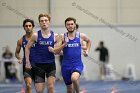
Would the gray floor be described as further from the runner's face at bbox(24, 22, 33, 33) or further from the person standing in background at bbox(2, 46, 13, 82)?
the runner's face at bbox(24, 22, 33, 33)

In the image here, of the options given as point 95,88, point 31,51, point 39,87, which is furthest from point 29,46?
point 95,88

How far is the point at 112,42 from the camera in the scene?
28906 mm

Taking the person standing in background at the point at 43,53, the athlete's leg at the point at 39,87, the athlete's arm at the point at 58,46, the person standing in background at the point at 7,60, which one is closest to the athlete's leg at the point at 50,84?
the person standing in background at the point at 43,53

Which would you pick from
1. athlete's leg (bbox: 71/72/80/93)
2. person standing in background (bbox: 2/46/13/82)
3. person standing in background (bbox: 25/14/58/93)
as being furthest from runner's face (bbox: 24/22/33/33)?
person standing in background (bbox: 2/46/13/82)

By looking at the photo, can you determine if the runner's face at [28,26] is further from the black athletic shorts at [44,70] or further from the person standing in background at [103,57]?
the person standing in background at [103,57]

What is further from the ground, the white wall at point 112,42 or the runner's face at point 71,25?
the runner's face at point 71,25

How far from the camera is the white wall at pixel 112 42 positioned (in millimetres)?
28719

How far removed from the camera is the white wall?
94.2 ft

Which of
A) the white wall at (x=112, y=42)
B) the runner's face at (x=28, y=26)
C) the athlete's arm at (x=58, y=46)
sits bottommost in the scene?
the white wall at (x=112, y=42)

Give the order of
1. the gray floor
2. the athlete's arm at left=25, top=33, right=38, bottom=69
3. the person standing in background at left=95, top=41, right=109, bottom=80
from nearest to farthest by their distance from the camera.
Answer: the athlete's arm at left=25, top=33, right=38, bottom=69, the gray floor, the person standing in background at left=95, top=41, right=109, bottom=80

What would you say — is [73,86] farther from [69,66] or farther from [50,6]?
[50,6]

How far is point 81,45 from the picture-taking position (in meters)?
12.6

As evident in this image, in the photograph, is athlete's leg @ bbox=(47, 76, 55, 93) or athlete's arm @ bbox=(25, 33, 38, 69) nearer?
athlete's leg @ bbox=(47, 76, 55, 93)

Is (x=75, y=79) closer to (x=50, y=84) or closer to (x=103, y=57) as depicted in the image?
(x=50, y=84)
